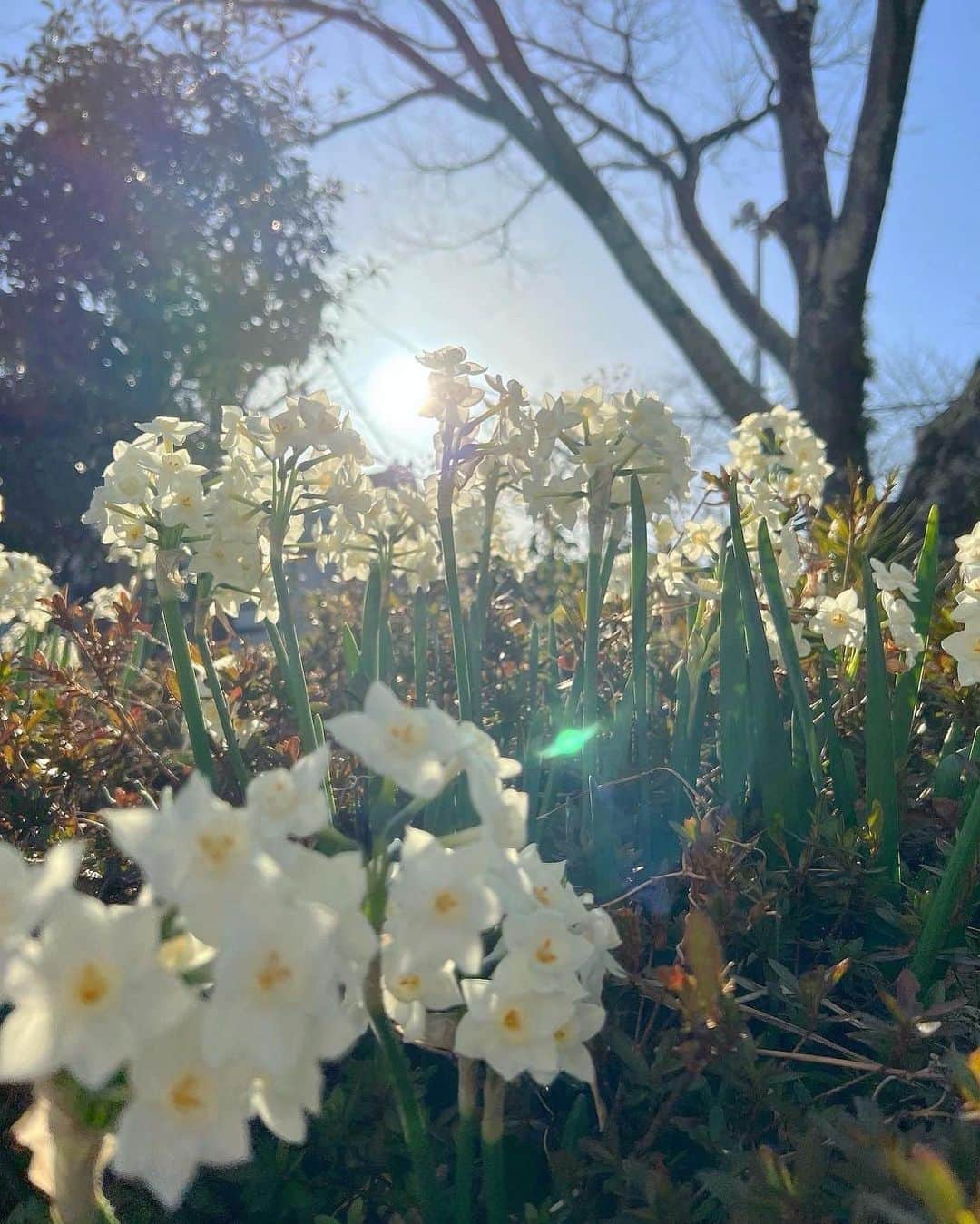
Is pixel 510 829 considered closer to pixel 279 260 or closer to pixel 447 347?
pixel 447 347

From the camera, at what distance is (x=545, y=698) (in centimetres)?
197

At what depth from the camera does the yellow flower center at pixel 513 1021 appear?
2.29ft

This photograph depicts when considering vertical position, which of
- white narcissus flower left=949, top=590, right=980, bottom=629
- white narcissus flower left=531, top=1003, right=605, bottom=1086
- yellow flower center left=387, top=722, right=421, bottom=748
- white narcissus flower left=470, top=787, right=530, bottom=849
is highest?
yellow flower center left=387, top=722, right=421, bottom=748

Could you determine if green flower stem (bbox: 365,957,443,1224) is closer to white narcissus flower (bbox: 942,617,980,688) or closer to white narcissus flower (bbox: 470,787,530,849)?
white narcissus flower (bbox: 470,787,530,849)

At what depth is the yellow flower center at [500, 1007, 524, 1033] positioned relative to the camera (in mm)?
697

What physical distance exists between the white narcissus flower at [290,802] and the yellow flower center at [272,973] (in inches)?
2.8

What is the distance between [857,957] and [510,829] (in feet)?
2.38

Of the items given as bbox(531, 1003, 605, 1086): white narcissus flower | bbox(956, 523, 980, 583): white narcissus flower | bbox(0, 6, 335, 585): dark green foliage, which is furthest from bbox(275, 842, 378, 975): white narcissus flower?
bbox(0, 6, 335, 585): dark green foliage

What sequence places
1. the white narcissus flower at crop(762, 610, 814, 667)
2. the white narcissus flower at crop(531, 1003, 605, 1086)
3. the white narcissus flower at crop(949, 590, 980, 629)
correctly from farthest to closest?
the white narcissus flower at crop(762, 610, 814, 667)
the white narcissus flower at crop(949, 590, 980, 629)
the white narcissus flower at crop(531, 1003, 605, 1086)

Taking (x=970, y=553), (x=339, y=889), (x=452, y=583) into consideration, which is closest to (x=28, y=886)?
(x=339, y=889)

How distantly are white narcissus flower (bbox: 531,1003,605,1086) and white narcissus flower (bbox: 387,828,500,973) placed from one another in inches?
6.5

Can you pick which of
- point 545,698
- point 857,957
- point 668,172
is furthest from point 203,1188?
point 668,172

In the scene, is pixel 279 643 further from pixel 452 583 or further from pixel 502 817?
pixel 502 817

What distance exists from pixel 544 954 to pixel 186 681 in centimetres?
78
